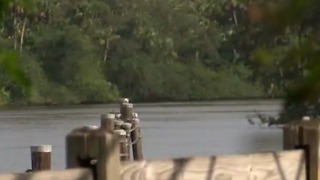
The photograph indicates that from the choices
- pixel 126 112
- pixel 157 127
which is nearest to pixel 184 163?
pixel 126 112

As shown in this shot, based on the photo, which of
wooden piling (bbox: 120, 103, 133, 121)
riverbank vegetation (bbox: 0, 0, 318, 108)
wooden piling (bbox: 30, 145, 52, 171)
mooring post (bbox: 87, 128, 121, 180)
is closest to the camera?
mooring post (bbox: 87, 128, 121, 180)

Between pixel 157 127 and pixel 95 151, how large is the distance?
2282 cm

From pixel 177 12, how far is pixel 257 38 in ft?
105

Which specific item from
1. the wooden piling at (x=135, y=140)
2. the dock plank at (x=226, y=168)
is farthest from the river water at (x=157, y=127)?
the dock plank at (x=226, y=168)

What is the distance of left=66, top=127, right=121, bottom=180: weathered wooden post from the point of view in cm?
434

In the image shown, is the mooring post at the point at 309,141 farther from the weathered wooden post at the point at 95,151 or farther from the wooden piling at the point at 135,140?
the wooden piling at the point at 135,140

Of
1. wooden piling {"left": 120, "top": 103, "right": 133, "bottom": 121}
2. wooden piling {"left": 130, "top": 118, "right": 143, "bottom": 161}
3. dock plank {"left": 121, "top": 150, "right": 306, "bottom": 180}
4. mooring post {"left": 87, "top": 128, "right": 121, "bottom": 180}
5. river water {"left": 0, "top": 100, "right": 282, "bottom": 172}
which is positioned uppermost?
mooring post {"left": 87, "top": 128, "right": 121, "bottom": 180}

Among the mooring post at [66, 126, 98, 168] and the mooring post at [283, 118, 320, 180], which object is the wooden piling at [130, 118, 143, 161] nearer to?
the mooring post at [283, 118, 320, 180]

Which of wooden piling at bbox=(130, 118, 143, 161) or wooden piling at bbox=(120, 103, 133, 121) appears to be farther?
wooden piling at bbox=(120, 103, 133, 121)

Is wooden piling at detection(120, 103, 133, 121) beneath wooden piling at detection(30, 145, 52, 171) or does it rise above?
above

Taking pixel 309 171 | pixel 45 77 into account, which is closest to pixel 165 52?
pixel 45 77

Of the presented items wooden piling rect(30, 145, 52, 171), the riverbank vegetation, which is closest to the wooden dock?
wooden piling rect(30, 145, 52, 171)

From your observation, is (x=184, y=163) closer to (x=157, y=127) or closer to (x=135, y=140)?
(x=135, y=140)

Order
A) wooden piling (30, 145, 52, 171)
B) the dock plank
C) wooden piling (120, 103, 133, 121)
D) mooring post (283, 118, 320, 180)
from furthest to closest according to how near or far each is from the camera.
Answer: wooden piling (120, 103, 133, 121), wooden piling (30, 145, 52, 171), mooring post (283, 118, 320, 180), the dock plank
